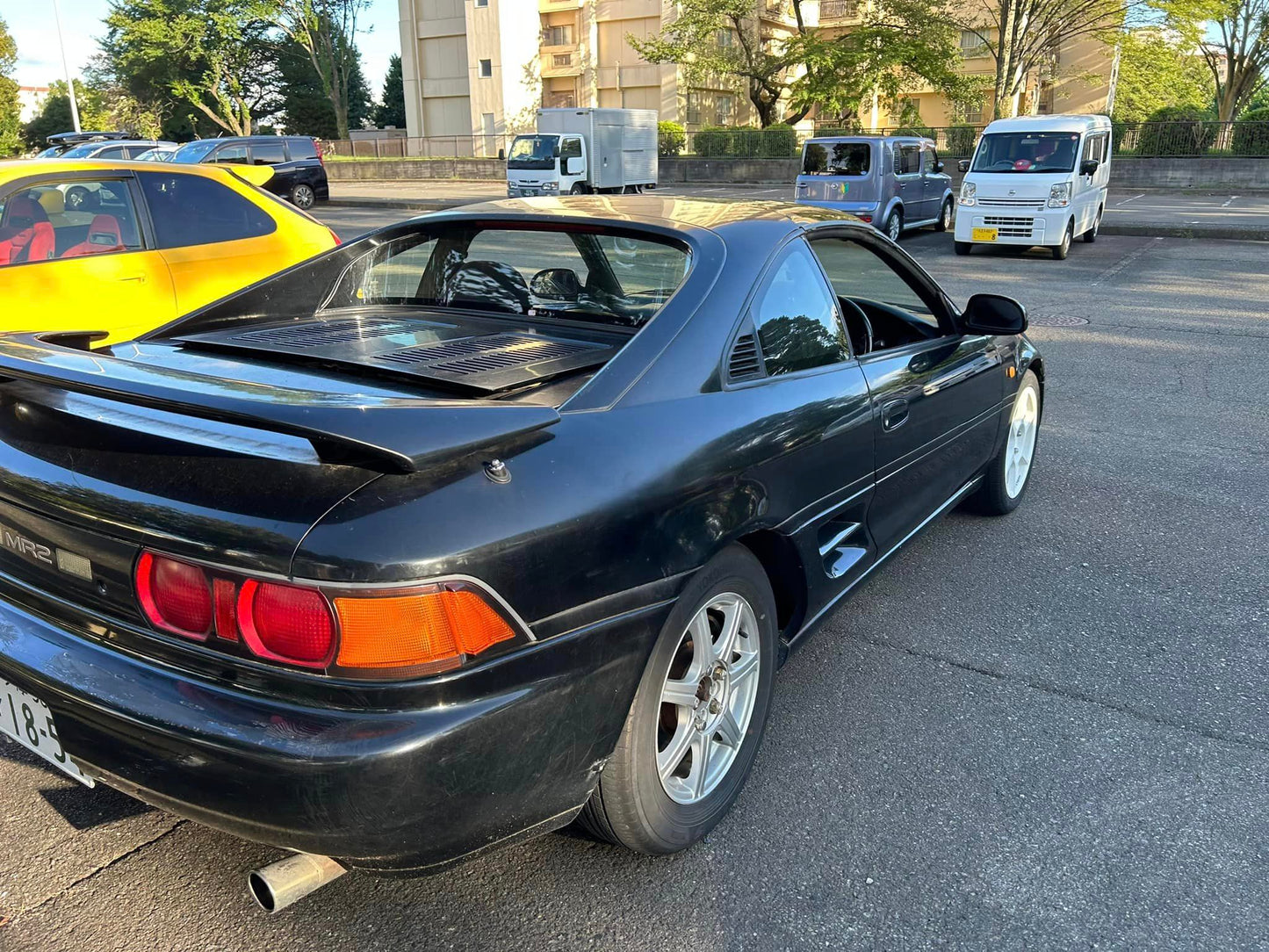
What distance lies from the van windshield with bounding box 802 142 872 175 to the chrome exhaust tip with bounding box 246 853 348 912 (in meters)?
17.7

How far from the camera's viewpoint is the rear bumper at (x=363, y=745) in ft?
5.98

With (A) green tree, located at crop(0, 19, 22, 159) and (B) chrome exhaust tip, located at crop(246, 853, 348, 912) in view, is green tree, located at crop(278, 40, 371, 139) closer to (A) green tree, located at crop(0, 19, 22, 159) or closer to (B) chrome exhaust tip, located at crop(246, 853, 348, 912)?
(A) green tree, located at crop(0, 19, 22, 159)

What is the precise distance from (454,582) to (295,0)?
61.6 m

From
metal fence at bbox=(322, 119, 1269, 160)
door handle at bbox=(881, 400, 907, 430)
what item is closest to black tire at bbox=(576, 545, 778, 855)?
door handle at bbox=(881, 400, 907, 430)

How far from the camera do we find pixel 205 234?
20.9 ft

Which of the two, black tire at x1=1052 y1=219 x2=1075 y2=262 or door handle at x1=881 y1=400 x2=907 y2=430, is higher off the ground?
door handle at x1=881 y1=400 x2=907 y2=430

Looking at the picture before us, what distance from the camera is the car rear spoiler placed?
1803 millimetres

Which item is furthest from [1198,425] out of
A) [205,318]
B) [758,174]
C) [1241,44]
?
[1241,44]

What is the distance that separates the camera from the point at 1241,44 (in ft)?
129

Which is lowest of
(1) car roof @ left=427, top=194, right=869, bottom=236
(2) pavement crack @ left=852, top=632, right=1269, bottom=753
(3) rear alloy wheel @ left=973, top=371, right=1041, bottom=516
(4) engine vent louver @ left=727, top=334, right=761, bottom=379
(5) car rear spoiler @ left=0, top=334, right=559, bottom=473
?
(2) pavement crack @ left=852, top=632, right=1269, bottom=753

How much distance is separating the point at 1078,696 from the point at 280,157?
93.1 feet

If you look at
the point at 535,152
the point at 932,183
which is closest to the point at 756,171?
the point at 535,152

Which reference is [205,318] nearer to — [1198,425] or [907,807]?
[907,807]

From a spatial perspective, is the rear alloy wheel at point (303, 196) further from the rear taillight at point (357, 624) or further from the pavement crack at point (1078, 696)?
the rear taillight at point (357, 624)
